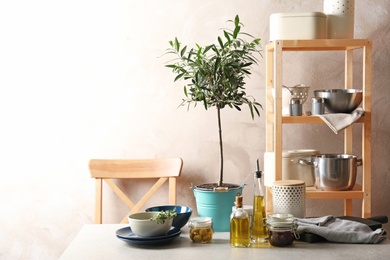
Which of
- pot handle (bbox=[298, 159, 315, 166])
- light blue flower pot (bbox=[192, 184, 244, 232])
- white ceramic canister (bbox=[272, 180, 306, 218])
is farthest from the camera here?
pot handle (bbox=[298, 159, 315, 166])

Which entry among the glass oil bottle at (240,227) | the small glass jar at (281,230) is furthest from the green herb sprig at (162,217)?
the small glass jar at (281,230)

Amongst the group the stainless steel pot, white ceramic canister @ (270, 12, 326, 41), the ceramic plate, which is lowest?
the ceramic plate

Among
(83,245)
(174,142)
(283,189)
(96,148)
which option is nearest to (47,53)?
(96,148)

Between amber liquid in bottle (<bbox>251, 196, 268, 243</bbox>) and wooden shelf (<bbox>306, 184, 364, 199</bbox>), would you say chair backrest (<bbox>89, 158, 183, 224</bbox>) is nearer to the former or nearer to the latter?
wooden shelf (<bbox>306, 184, 364, 199</bbox>)

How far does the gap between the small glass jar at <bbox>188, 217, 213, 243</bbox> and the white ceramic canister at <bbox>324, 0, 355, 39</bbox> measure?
3.96ft

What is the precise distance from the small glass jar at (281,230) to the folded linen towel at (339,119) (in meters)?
0.75

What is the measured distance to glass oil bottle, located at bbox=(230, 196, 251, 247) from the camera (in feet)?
7.69

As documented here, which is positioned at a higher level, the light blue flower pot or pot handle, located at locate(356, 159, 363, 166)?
pot handle, located at locate(356, 159, 363, 166)

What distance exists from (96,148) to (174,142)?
421mm

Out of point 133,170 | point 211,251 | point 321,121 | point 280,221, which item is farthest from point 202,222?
point 133,170

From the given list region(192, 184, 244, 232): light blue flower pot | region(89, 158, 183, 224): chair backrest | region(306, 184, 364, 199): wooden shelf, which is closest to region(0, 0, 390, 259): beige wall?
region(89, 158, 183, 224): chair backrest

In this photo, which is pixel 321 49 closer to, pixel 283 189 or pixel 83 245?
pixel 283 189

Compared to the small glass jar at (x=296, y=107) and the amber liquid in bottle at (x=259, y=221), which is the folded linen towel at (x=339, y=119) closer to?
the small glass jar at (x=296, y=107)

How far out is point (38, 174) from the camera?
3502mm
